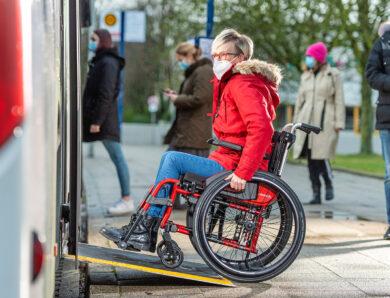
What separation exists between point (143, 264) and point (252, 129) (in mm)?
1052

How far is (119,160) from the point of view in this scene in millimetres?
10008

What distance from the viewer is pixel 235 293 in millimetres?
5461

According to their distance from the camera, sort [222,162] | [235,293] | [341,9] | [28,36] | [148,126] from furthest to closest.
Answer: [148,126] < [341,9] < [222,162] < [235,293] < [28,36]

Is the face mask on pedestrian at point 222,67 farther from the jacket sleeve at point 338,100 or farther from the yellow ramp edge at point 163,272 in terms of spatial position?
the jacket sleeve at point 338,100

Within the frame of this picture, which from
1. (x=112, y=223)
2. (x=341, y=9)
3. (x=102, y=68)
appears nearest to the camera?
(x=112, y=223)

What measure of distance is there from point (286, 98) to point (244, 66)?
115ft

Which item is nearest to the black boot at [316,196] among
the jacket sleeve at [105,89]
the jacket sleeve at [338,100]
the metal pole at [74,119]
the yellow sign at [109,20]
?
the jacket sleeve at [338,100]

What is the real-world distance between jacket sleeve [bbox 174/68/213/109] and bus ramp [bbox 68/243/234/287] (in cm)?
418

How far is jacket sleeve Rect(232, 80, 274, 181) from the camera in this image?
5.55 m

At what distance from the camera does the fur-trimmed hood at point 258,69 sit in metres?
5.80

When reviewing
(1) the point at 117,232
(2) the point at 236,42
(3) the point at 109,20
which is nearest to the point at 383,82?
(2) the point at 236,42

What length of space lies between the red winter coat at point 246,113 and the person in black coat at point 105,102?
3.83 metres

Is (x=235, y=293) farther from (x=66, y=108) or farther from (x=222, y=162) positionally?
(x=66, y=108)

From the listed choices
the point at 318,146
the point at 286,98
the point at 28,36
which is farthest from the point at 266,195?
the point at 286,98
